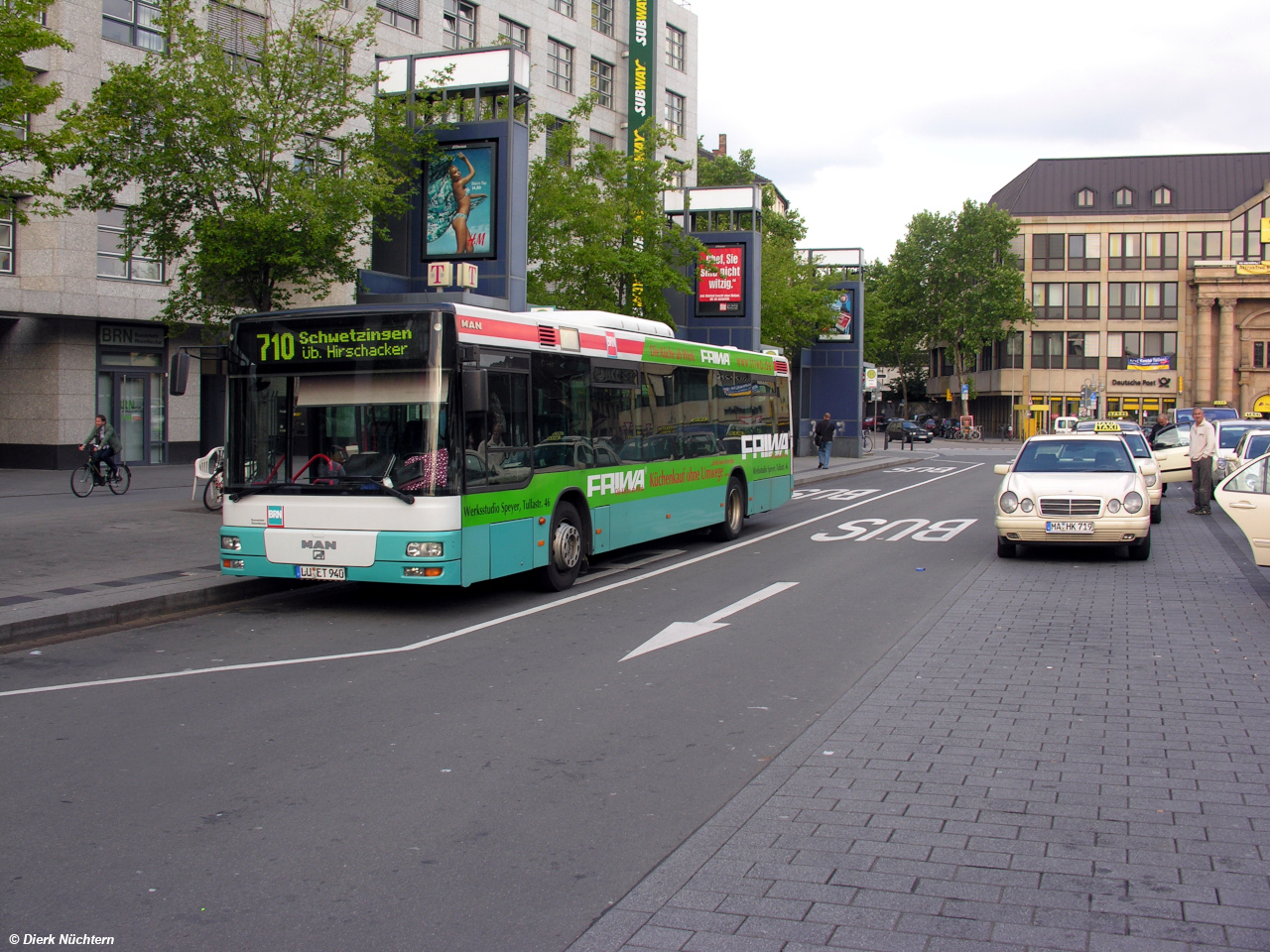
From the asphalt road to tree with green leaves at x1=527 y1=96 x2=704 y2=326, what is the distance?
15208 mm

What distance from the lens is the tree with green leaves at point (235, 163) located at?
15453mm

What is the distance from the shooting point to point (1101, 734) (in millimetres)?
6039

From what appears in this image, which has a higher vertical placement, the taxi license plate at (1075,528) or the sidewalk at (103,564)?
the taxi license plate at (1075,528)

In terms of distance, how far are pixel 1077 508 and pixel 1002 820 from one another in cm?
943


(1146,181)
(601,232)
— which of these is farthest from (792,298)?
(1146,181)

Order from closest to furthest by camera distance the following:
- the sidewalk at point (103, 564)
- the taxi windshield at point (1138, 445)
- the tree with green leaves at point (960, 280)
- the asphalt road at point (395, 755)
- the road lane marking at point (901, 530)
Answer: the asphalt road at point (395, 755) → the sidewalk at point (103, 564) → the road lane marking at point (901, 530) → the taxi windshield at point (1138, 445) → the tree with green leaves at point (960, 280)

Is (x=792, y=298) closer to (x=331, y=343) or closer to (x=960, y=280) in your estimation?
(x=331, y=343)

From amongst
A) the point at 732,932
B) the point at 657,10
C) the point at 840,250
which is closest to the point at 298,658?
the point at 732,932

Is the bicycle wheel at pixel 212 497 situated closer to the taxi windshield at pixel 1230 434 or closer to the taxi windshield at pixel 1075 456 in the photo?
the taxi windshield at pixel 1075 456

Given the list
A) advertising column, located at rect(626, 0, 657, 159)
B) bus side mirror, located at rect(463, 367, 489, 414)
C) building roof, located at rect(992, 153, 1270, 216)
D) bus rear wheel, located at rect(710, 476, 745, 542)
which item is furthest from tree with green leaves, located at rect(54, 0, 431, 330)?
building roof, located at rect(992, 153, 1270, 216)

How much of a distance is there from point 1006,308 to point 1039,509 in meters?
72.9

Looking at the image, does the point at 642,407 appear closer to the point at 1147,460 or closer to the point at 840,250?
the point at 1147,460

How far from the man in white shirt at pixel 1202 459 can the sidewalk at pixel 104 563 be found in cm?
1609

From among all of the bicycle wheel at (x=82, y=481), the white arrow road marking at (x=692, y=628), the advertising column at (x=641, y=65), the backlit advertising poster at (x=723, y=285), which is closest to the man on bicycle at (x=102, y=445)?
the bicycle wheel at (x=82, y=481)
